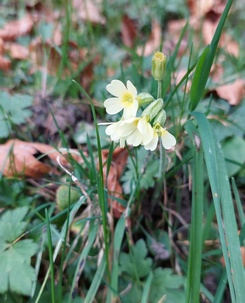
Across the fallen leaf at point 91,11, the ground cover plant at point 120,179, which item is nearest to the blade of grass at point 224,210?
the ground cover plant at point 120,179

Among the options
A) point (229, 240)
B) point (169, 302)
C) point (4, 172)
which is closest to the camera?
point (229, 240)

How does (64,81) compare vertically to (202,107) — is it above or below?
above

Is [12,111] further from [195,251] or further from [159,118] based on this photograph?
[195,251]

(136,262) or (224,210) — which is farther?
(136,262)

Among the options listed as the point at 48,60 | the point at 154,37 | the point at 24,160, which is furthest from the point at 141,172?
the point at 154,37

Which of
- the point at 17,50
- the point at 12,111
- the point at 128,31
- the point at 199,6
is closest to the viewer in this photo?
the point at 12,111

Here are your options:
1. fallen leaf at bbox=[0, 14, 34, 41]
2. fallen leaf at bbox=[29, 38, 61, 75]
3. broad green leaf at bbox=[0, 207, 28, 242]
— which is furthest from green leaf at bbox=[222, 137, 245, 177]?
fallen leaf at bbox=[0, 14, 34, 41]

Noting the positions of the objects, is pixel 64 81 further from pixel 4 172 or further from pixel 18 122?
pixel 4 172

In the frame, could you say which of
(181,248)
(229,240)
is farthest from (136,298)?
(229,240)
